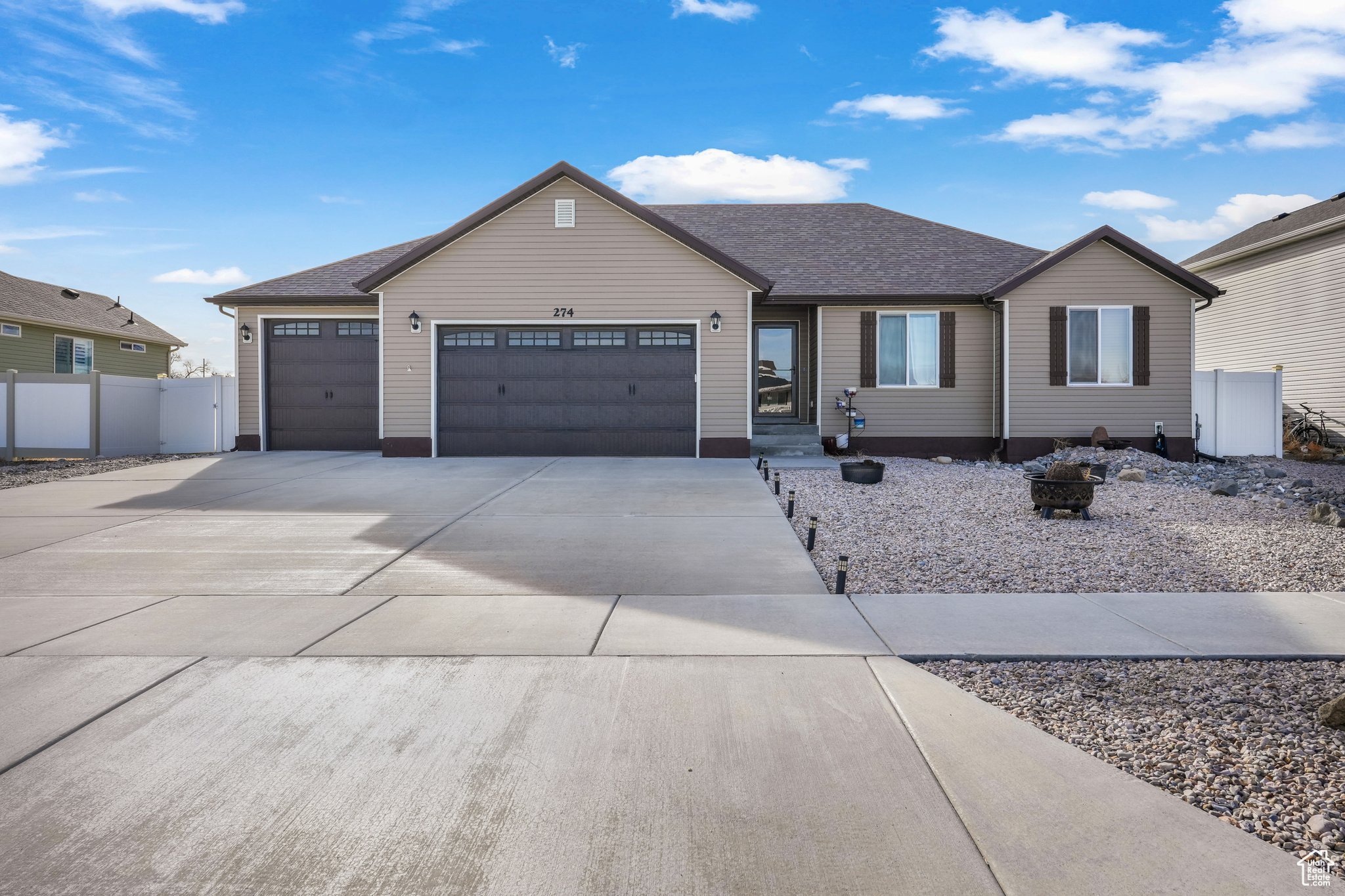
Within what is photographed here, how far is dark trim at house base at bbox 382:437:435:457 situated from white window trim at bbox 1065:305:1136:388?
12.6m

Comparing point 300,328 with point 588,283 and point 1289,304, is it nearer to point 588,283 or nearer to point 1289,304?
point 588,283

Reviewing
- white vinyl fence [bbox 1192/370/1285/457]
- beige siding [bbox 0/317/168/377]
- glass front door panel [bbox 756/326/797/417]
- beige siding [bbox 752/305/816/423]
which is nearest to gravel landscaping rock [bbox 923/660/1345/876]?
beige siding [bbox 752/305/816/423]

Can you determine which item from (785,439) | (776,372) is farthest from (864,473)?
(776,372)

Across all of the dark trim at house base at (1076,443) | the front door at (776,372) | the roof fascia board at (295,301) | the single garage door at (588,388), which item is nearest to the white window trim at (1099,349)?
the dark trim at house base at (1076,443)

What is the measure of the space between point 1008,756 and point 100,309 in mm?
33074

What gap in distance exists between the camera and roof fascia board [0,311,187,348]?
70.2 ft

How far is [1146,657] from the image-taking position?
12.5 ft

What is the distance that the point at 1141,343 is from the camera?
544 inches

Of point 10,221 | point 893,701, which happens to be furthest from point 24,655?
point 10,221

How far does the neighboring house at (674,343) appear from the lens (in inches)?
517

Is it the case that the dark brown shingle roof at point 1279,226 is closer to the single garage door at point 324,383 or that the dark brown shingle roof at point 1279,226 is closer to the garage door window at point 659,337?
the garage door window at point 659,337

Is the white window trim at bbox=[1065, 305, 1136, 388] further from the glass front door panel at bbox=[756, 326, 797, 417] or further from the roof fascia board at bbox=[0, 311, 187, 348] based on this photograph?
the roof fascia board at bbox=[0, 311, 187, 348]

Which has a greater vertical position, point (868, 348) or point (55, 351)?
point (55, 351)

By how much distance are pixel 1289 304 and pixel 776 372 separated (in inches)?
529
